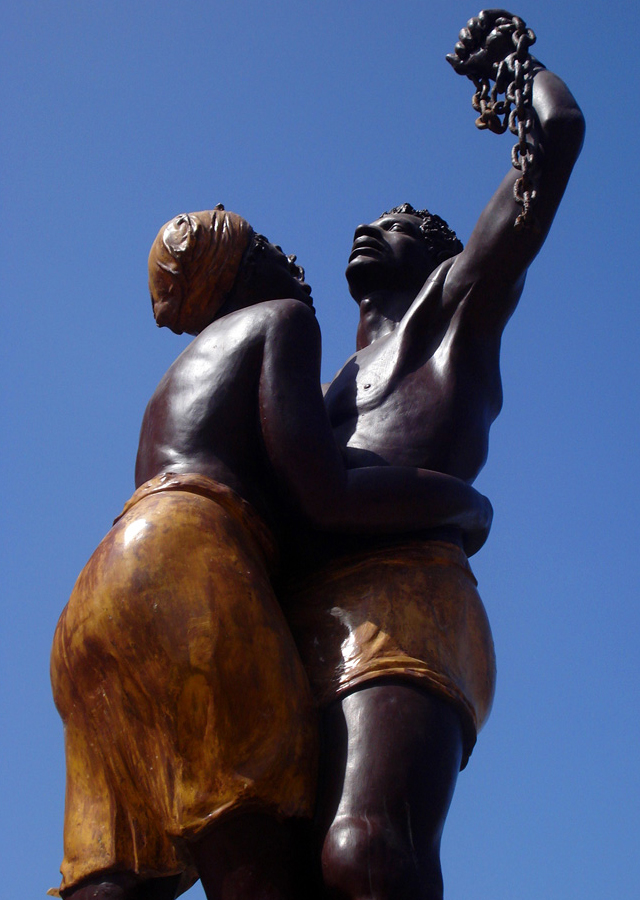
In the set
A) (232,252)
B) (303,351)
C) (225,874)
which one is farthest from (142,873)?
(232,252)

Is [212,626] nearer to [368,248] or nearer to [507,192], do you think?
[507,192]

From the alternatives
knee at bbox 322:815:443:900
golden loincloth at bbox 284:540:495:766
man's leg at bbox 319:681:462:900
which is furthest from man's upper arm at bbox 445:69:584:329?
knee at bbox 322:815:443:900

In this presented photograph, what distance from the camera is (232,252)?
487 cm

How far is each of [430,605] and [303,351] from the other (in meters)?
0.97

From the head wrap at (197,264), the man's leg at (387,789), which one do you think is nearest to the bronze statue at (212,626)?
the man's leg at (387,789)

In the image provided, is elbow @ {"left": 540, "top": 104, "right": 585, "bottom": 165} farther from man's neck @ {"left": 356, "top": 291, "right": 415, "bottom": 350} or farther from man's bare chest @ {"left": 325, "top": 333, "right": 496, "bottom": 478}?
man's neck @ {"left": 356, "top": 291, "right": 415, "bottom": 350}

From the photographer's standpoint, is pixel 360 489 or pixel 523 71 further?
pixel 523 71

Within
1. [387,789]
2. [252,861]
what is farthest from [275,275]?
[252,861]

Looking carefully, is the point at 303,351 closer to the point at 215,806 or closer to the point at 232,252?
the point at 232,252

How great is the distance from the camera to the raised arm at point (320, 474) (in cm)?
418

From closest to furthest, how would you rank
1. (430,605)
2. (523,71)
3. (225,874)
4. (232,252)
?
(225,874) → (430,605) → (523,71) → (232,252)

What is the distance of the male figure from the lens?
3.69m

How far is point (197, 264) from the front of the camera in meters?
4.88

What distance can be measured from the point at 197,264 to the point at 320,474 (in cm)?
115
